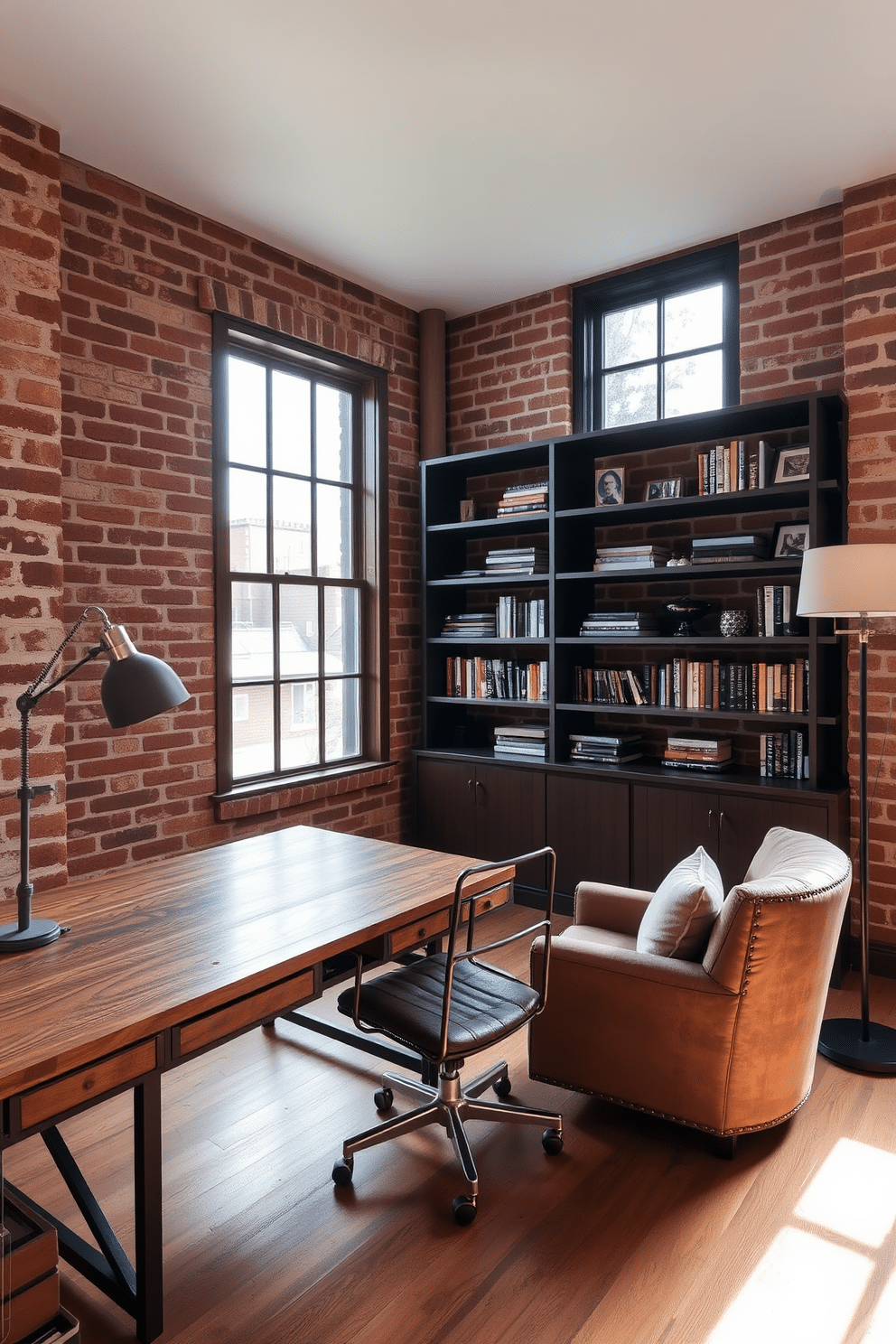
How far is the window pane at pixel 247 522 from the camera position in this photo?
3.78 metres

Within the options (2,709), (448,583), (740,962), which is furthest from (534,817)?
(2,709)

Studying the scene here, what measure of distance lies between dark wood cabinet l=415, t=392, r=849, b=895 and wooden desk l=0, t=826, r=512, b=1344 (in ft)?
4.91

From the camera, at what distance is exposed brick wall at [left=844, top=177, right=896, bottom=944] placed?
3.33 m

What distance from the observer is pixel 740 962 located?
2.14 m

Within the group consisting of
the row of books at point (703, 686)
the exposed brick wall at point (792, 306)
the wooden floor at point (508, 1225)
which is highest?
the exposed brick wall at point (792, 306)

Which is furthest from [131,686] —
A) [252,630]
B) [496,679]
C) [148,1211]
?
[496,679]

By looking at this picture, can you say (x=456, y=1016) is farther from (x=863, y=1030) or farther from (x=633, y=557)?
(x=633, y=557)

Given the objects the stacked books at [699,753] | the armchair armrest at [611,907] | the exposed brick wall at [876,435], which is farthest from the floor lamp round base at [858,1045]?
the stacked books at [699,753]

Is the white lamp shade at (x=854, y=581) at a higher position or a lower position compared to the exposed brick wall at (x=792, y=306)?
lower

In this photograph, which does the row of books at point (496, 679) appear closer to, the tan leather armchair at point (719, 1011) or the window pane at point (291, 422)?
the window pane at point (291, 422)

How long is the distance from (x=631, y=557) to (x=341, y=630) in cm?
152

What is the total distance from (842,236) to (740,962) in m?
2.95

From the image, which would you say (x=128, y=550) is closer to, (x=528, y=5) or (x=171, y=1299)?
(x=528, y=5)

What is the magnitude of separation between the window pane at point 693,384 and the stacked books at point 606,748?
1.55 meters
